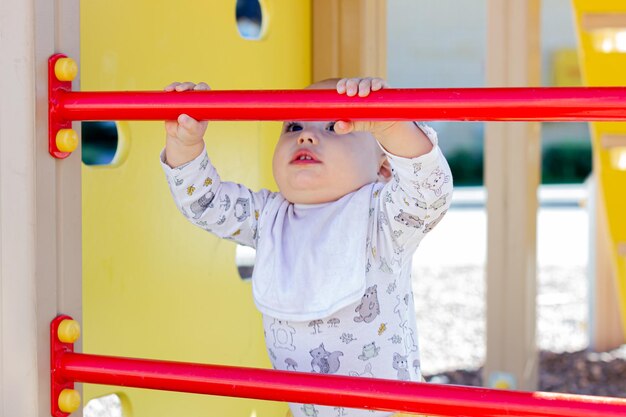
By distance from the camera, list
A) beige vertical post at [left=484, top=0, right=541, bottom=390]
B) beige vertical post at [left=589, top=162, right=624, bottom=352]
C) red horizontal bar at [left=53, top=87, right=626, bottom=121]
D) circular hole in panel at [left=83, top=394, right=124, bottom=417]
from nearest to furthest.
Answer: red horizontal bar at [left=53, top=87, right=626, bottom=121]
beige vertical post at [left=484, top=0, right=541, bottom=390]
circular hole in panel at [left=83, top=394, right=124, bottom=417]
beige vertical post at [left=589, top=162, right=624, bottom=352]

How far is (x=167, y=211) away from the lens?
5.31ft

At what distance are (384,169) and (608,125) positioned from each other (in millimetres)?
1076

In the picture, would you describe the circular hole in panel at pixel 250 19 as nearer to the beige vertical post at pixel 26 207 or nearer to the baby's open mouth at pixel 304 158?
the baby's open mouth at pixel 304 158

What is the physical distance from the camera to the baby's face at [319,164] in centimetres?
143

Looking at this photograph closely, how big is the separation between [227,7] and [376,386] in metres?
1.00

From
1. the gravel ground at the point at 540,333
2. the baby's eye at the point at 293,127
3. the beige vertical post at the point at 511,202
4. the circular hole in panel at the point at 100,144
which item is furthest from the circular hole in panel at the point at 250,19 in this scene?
the gravel ground at the point at 540,333

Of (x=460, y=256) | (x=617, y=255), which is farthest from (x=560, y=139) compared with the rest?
(x=617, y=255)

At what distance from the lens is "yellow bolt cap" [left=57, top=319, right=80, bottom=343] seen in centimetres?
119

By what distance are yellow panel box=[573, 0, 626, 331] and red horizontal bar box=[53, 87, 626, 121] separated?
4.62 feet

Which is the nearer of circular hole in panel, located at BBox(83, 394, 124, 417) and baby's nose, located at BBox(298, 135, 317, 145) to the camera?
baby's nose, located at BBox(298, 135, 317, 145)

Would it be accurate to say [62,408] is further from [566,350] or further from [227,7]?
[566,350]

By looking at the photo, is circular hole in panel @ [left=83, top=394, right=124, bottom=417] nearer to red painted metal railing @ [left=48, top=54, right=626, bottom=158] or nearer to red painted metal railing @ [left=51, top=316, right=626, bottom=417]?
red painted metal railing @ [left=51, top=316, right=626, bottom=417]

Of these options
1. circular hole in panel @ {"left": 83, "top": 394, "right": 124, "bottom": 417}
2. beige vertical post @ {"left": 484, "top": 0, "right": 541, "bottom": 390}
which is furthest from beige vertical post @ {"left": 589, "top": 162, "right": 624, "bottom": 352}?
circular hole in panel @ {"left": 83, "top": 394, "right": 124, "bottom": 417}

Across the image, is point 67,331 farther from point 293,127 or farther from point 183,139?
point 293,127
